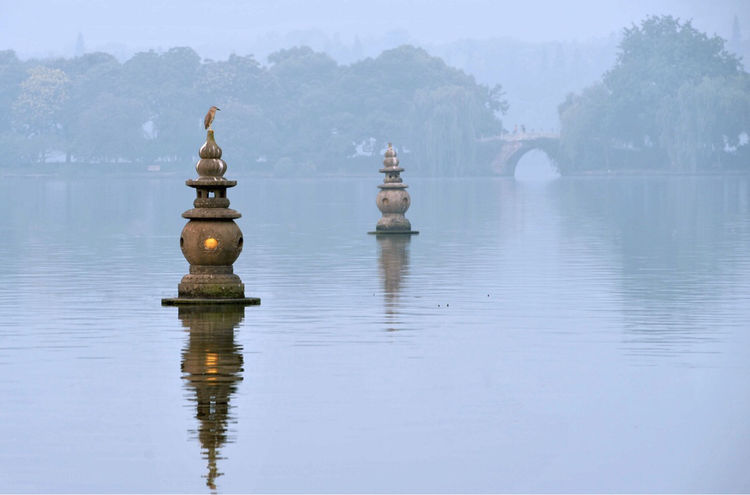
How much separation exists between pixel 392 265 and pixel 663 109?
424 ft

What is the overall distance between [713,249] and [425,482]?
3353cm

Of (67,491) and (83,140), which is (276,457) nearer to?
(67,491)

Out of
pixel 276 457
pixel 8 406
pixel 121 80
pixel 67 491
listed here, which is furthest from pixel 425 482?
pixel 121 80

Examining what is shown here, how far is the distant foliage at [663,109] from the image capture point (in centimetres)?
15988

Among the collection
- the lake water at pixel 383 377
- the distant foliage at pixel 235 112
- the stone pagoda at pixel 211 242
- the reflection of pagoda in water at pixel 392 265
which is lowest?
the lake water at pixel 383 377

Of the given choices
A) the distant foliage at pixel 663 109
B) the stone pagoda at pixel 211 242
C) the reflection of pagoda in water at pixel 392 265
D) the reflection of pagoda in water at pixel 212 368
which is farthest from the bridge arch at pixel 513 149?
the reflection of pagoda in water at pixel 212 368

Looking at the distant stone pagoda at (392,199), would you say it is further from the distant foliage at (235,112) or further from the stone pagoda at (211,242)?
the distant foliage at (235,112)

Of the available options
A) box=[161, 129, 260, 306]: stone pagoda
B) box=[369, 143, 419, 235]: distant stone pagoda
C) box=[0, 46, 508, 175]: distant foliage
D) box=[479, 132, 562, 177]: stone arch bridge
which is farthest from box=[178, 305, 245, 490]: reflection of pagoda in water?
box=[479, 132, 562, 177]: stone arch bridge

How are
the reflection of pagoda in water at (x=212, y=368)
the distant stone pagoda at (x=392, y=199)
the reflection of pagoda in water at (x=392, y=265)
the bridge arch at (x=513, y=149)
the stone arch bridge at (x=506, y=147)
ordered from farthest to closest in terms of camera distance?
the bridge arch at (x=513, y=149)
the stone arch bridge at (x=506, y=147)
the distant stone pagoda at (x=392, y=199)
the reflection of pagoda in water at (x=392, y=265)
the reflection of pagoda in water at (x=212, y=368)

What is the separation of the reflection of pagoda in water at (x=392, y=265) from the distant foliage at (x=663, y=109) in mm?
111330

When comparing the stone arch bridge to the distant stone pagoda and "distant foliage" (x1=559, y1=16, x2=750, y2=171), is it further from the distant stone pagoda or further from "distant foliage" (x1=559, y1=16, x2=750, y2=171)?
the distant stone pagoda

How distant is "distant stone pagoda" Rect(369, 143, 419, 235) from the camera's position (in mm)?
50312

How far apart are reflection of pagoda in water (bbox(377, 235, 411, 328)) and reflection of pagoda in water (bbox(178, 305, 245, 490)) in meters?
2.78

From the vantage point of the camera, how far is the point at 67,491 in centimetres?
1263
